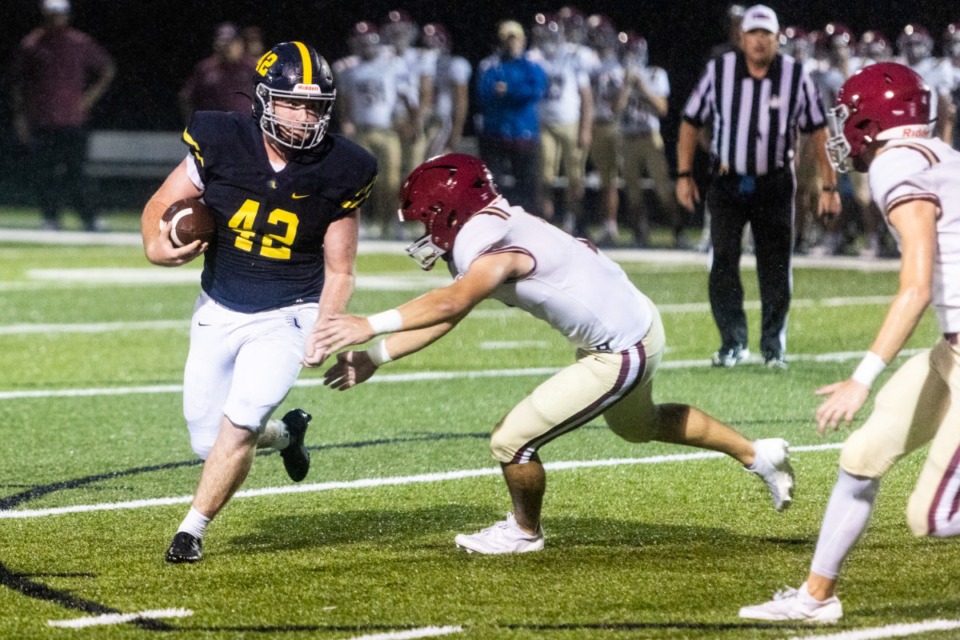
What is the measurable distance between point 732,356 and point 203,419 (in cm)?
430

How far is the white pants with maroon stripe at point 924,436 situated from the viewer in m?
4.07

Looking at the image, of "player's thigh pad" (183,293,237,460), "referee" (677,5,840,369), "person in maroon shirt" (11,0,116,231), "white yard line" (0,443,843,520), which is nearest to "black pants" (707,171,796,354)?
"referee" (677,5,840,369)

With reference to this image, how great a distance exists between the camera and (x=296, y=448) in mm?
5926

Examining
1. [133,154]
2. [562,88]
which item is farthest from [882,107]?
[133,154]

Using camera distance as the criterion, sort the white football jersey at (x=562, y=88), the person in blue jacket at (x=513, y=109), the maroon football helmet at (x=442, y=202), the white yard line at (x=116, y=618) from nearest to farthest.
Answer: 1. the white yard line at (x=116, y=618)
2. the maroon football helmet at (x=442, y=202)
3. the person in blue jacket at (x=513, y=109)
4. the white football jersey at (x=562, y=88)

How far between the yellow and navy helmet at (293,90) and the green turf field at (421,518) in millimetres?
1281

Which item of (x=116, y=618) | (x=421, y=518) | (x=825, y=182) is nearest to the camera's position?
(x=116, y=618)

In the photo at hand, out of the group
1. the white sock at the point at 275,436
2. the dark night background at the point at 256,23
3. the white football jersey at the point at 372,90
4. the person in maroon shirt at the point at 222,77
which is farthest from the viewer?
the dark night background at the point at 256,23

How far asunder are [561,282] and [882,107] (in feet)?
3.62

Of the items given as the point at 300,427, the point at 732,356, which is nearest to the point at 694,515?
the point at 300,427

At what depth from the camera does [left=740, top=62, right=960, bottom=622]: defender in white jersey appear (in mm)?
3969

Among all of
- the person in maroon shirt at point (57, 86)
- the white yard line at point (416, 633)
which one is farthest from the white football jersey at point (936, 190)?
the person in maroon shirt at point (57, 86)

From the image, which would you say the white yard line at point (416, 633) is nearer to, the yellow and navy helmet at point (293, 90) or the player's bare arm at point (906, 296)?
the player's bare arm at point (906, 296)

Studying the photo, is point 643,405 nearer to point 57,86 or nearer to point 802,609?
point 802,609
